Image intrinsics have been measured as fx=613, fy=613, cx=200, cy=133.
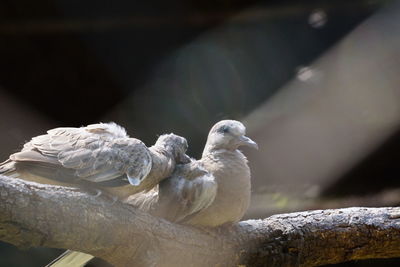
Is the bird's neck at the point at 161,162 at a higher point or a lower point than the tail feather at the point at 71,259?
higher

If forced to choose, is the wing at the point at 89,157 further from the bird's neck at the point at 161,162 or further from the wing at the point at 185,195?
the wing at the point at 185,195

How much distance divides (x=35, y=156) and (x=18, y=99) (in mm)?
1523

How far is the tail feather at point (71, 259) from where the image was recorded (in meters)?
2.45

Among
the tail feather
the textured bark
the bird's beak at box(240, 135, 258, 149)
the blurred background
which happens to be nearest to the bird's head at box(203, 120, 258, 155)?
the bird's beak at box(240, 135, 258, 149)

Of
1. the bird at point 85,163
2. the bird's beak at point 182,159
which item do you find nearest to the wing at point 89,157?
the bird at point 85,163

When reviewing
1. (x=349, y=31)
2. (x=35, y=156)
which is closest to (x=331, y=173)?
(x=349, y=31)

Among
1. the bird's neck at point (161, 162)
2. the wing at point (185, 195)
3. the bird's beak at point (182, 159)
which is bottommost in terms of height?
the wing at point (185, 195)

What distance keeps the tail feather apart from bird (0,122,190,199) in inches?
13.5

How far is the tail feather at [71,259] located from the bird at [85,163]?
34 cm

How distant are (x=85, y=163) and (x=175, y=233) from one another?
1.41ft

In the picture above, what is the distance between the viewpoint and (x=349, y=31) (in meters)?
3.71

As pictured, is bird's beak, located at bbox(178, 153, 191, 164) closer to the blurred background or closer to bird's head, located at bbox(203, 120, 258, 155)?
bird's head, located at bbox(203, 120, 258, 155)

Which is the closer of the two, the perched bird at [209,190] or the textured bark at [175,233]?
the textured bark at [175,233]

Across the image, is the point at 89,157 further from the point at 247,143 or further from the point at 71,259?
the point at 247,143
